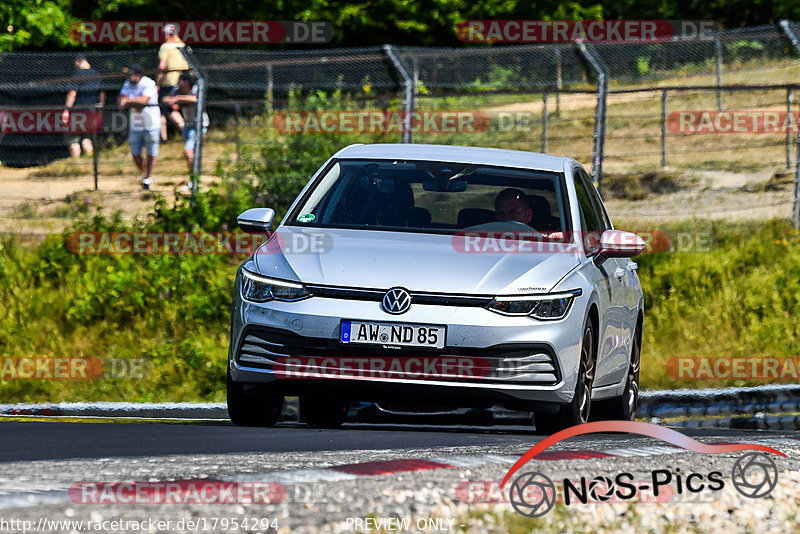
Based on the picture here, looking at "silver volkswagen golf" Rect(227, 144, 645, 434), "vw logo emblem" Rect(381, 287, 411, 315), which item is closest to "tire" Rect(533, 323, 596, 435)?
"silver volkswagen golf" Rect(227, 144, 645, 434)

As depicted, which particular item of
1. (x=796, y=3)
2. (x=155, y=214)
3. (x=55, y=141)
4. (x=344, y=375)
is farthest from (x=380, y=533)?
(x=796, y=3)

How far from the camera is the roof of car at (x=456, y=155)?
29.9 ft

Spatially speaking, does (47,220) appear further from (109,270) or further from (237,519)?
(237,519)

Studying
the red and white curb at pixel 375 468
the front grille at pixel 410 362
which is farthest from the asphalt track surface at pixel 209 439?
the red and white curb at pixel 375 468

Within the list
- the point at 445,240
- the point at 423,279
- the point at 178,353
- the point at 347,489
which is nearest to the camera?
the point at 347,489

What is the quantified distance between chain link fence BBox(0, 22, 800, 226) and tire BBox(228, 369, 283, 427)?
7627 mm

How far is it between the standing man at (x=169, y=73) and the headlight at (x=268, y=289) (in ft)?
27.0

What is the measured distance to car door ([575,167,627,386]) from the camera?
8.63 m

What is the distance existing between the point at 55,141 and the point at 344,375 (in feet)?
34.3

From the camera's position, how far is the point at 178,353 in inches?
512

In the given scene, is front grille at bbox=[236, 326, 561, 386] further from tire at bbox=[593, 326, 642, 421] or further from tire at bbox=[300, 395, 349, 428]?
tire at bbox=[593, 326, 642, 421]

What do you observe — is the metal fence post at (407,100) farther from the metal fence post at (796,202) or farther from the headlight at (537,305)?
the headlight at (537,305)

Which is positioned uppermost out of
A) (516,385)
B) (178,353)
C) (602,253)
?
(602,253)

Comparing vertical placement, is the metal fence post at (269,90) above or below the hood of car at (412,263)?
above
